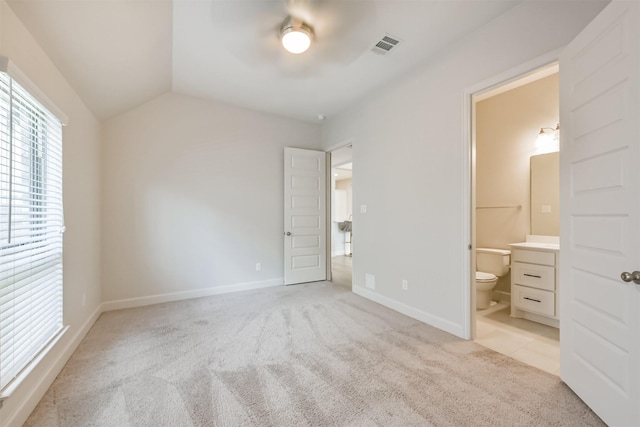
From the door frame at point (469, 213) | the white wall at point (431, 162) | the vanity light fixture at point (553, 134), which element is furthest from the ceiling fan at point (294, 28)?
the vanity light fixture at point (553, 134)

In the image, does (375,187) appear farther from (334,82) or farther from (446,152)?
(334,82)

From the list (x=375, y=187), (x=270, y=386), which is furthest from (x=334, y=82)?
(x=270, y=386)

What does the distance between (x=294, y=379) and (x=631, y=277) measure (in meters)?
1.98

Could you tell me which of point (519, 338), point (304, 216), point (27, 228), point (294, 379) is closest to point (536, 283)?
point (519, 338)

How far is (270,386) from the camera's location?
1.78 m

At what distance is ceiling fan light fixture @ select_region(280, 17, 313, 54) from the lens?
211 centimetres

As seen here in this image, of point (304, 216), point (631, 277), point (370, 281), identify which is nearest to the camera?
point (631, 277)

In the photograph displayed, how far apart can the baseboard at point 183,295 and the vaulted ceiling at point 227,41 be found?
227 centimetres

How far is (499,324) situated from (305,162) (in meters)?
3.43

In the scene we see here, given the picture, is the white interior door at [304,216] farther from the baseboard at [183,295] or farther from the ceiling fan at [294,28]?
the ceiling fan at [294,28]

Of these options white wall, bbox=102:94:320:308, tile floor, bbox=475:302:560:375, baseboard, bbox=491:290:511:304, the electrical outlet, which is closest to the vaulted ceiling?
white wall, bbox=102:94:320:308

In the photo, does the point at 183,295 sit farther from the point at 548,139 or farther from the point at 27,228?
the point at 548,139

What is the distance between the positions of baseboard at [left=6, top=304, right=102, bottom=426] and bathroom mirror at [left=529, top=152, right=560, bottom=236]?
4.77 metres

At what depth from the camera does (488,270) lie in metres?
3.42
